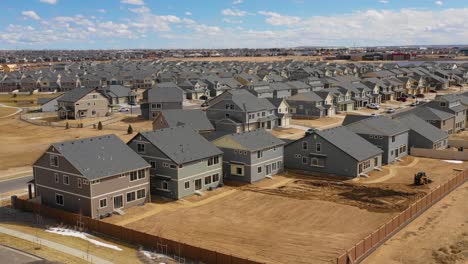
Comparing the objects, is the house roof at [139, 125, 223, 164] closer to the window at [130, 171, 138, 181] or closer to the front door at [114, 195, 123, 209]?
the window at [130, 171, 138, 181]

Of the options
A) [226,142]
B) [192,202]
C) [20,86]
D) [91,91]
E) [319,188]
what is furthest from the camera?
[20,86]

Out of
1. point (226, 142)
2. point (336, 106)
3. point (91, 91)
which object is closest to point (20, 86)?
point (91, 91)

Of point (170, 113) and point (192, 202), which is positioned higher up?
point (170, 113)

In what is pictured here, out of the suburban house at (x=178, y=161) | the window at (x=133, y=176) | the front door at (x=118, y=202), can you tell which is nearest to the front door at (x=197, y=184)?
the suburban house at (x=178, y=161)

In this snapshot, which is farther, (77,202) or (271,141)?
(271,141)

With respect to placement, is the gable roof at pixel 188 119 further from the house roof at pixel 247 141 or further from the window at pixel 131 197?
the window at pixel 131 197

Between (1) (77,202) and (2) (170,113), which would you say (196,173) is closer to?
(1) (77,202)

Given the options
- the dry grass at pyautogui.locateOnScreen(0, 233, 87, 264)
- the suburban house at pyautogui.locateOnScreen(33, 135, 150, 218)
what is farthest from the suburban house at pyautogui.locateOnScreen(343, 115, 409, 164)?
the dry grass at pyautogui.locateOnScreen(0, 233, 87, 264)
